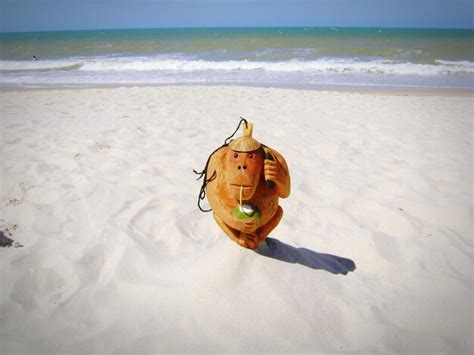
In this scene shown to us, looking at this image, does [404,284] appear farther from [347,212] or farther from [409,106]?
[409,106]

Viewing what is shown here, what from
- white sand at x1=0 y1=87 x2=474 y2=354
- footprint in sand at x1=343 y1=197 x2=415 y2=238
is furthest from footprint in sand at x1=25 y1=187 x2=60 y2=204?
footprint in sand at x1=343 y1=197 x2=415 y2=238

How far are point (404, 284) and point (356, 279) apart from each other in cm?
32

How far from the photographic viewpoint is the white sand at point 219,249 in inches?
70.8

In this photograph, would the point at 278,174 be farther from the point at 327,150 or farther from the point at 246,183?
the point at 327,150

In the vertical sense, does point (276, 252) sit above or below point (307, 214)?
above

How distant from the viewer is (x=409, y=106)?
7414mm

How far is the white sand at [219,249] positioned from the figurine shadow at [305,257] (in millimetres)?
31

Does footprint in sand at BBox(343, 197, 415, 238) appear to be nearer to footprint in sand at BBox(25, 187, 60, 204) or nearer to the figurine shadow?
the figurine shadow

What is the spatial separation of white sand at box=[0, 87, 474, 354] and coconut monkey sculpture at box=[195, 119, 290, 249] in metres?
0.37

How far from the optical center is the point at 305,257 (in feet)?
7.77

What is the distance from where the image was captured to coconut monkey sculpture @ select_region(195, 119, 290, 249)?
178 cm

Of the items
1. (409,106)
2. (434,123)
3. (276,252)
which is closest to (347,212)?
(276,252)

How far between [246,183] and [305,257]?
3.04ft

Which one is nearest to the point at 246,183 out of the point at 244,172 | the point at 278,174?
the point at 244,172
